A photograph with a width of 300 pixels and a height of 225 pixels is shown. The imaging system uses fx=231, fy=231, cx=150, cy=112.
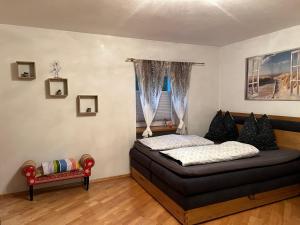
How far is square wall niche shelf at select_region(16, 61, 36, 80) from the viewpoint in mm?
3084

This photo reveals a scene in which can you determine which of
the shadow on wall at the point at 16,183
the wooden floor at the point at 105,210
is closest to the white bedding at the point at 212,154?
the wooden floor at the point at 105,210

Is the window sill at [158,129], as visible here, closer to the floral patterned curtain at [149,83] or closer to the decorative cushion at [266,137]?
the floral patterned curtain at [149,83]

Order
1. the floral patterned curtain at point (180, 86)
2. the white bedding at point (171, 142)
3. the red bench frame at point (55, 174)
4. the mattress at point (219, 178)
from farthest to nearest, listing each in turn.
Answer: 1. the floral patterned curtain at point (180, 86)
2. the white bedding at point (171, 142)
3. the red bench frame at point (55, 174)
4. the mattress at point (219, 178)

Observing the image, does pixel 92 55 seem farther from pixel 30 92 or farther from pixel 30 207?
pixel 30 207

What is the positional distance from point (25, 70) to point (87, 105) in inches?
37.6

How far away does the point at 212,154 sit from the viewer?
2723 millimetres

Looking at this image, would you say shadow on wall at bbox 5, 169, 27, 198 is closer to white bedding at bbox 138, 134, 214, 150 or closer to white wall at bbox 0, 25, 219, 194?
white wall at bbox 0, 25, 219, 194

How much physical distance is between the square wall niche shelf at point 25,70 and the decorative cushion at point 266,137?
10.8ft

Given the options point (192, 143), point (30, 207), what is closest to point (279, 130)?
point (192, 143)

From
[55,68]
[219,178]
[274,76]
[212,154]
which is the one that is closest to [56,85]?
[55,68]

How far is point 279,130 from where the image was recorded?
11.1ft

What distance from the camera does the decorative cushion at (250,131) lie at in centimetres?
339

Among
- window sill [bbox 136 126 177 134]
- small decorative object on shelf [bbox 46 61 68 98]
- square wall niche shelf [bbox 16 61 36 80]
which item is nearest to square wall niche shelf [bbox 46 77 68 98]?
small decorative object on shelf [bbox 46 61 68 98]

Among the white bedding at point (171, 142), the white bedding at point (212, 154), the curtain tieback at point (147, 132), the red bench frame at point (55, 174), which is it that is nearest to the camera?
the white bedding at point (212, 154)
